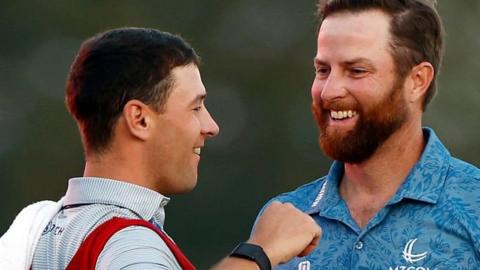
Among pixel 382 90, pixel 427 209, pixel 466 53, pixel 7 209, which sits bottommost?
pixel 7 209

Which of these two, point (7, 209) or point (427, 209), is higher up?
point (427, 209)

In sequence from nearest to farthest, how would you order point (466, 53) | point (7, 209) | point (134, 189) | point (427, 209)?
point (134, 189) < point (427, 209) < point (7, 209) < point (466, 53)

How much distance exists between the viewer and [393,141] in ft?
14.3

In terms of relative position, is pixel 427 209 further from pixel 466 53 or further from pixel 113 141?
pixel 466 53

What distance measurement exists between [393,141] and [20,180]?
30.2 feet

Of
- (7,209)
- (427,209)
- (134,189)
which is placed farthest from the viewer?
(7,209)

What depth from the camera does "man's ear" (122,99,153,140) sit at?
11.1ft

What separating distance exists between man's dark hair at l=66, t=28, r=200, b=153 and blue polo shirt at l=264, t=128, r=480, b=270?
1029mm

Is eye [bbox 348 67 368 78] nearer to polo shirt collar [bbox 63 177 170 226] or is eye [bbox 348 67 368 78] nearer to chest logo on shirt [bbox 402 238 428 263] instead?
chest logo on shirt [bbox 402 238 428 263]

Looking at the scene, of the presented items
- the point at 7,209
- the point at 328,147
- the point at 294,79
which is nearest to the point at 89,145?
the point at 328,147

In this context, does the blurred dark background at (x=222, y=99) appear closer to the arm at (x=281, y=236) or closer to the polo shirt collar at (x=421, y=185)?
the polo shirt collar at (x=421, y=185)

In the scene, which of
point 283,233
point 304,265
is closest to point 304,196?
point 304,265

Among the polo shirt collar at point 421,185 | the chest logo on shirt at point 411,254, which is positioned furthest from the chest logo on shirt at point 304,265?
the chest logo on shirt at point 411,254

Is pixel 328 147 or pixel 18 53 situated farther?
pixel 18 53
